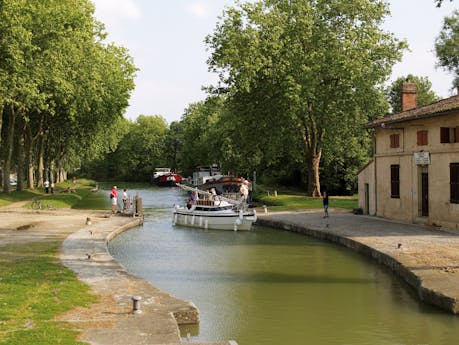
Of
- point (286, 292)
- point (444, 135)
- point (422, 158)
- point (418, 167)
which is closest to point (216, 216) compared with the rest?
point (418, 167)

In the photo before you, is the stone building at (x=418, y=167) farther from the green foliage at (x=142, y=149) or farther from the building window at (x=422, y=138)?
the green foliage at (x=142, y=149)

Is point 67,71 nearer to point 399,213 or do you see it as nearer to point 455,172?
point 399,213

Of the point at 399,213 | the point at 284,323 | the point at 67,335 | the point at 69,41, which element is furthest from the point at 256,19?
the point at 67,335

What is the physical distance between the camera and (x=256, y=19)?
4475 centimetres

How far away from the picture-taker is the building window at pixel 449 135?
2727cm

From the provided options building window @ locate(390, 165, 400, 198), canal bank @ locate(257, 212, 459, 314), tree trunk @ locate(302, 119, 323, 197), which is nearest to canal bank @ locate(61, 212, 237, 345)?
canal bank @ locate(257, 212, 459, 314)

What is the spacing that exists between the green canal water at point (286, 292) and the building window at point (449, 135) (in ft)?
25.3

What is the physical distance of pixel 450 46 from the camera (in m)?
61.5

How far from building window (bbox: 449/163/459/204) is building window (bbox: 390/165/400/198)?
492 centimetres

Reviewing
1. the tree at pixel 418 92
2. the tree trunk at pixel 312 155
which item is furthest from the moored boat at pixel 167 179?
the tree trunk at pixel 312 155

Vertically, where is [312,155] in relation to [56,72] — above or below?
below

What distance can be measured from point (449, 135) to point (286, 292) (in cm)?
1472

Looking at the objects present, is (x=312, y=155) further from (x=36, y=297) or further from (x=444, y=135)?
(x=36, y=297)

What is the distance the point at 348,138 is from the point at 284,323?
40175 millimetres
